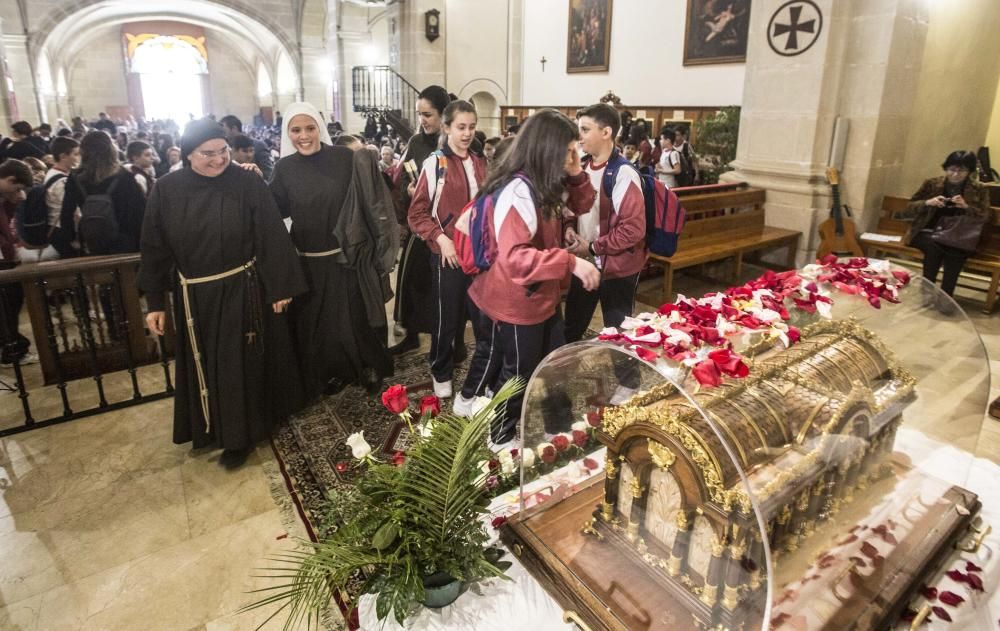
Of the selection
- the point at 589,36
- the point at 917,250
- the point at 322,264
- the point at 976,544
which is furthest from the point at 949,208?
the point at 589,36

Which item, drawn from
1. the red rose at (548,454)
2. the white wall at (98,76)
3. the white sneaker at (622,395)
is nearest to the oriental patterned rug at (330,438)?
the red rose at (548,454)

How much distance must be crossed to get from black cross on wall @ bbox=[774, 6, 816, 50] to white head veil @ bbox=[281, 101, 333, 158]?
199 inches

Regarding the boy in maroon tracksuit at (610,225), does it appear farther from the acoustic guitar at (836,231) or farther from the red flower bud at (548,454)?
the acoustic guitar at (836,231)

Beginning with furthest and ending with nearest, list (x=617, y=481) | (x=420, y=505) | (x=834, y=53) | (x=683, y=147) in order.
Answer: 1. (x=683, y=147)
2. (x=834, y=53)
3. (x=617, y=481)
4. (x=420, y=505)

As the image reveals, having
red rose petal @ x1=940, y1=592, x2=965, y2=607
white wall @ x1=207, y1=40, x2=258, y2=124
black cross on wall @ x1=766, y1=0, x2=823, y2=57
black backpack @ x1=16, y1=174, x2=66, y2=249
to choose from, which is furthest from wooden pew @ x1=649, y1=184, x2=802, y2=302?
white wall @ x1=207, y1=40, x2=258, y2=124

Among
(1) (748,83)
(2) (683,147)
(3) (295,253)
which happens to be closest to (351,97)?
(2) (683,147)

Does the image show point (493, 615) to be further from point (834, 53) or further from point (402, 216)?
point (834, 53)

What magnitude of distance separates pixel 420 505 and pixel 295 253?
5.93 ft

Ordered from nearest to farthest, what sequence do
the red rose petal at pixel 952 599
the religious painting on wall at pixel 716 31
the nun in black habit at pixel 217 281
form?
the red rose petal at pixel 952 599, the nun in black habit at pixel 217 281, the religious painting on wall at pixel 716 31

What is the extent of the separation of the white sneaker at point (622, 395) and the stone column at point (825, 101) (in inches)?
224

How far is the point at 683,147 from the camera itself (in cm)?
764

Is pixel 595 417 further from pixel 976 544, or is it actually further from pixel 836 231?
pixel 836 231

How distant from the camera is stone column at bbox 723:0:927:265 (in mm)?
5949

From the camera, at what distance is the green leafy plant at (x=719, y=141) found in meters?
8.12
